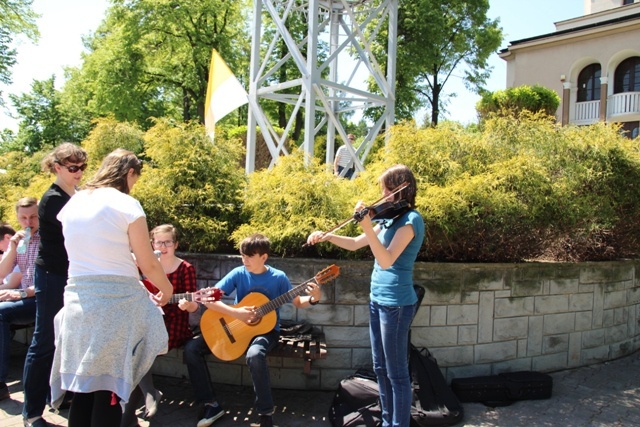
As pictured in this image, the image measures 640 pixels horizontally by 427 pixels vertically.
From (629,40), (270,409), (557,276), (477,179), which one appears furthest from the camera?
(629,40)

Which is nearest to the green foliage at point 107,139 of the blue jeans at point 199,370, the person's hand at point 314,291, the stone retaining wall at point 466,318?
the stone retaining wall at point 466,318

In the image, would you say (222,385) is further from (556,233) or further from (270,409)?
(556,233)

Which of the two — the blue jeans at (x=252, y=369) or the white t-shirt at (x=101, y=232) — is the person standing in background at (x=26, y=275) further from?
the white t-shirt at (x=101, y=232)

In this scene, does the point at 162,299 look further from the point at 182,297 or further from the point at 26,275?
the point at 26,275

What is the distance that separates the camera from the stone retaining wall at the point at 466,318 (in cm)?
438

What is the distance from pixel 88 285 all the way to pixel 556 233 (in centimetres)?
423

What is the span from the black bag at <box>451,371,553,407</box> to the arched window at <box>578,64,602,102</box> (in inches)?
946

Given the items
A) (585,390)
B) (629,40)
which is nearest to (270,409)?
(585,390)

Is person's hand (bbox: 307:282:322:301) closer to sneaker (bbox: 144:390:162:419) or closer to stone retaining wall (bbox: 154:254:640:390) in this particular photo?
stone retaining wall (bbox: 154:254:640:390)

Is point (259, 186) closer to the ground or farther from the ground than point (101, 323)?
farther from the ground

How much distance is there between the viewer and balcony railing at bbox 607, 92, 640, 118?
74.4ft

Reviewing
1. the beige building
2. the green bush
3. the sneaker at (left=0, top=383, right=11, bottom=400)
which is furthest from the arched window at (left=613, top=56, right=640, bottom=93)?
the sneaker at (left=0, top=383, right=11, bottom=400)

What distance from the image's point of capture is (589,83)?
80.8ft

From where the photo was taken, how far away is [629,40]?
22.5 meters
